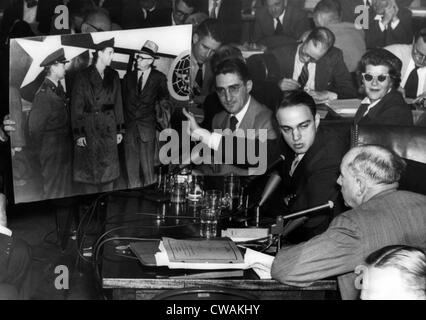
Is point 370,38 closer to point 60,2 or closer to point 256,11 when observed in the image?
point 256,11

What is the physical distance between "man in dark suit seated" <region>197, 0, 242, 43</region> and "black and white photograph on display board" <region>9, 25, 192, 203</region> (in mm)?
679

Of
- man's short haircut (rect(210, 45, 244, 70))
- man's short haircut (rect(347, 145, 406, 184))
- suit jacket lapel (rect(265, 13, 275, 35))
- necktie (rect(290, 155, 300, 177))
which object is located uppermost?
suit jacket lapel (rect(265, 13, 275, 35))

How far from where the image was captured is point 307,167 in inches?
154

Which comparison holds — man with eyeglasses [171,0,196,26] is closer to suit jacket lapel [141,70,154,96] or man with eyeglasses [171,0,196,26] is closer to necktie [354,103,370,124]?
suit jacket lapel [141,70,154,96]

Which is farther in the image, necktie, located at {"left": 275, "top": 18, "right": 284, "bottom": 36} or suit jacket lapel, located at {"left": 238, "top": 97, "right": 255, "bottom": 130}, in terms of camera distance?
suit jacket lapel, located at {"left": 238, "top": 97, "right": 255, "bottom": 130}

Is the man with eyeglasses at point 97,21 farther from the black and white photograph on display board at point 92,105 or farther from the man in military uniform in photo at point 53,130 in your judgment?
the man in military uniform in photo at point 53,130

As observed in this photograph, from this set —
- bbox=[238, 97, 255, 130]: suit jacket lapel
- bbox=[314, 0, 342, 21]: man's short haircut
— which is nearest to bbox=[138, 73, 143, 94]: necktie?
bbox=[238, 97, 255, 130]: suit jacket lapel

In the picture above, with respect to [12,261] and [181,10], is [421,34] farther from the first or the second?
[12,261]

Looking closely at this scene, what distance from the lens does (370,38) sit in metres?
5.56

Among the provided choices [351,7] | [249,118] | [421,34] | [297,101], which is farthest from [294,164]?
[421,34]

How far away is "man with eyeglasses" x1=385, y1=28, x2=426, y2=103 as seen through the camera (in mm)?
5590
